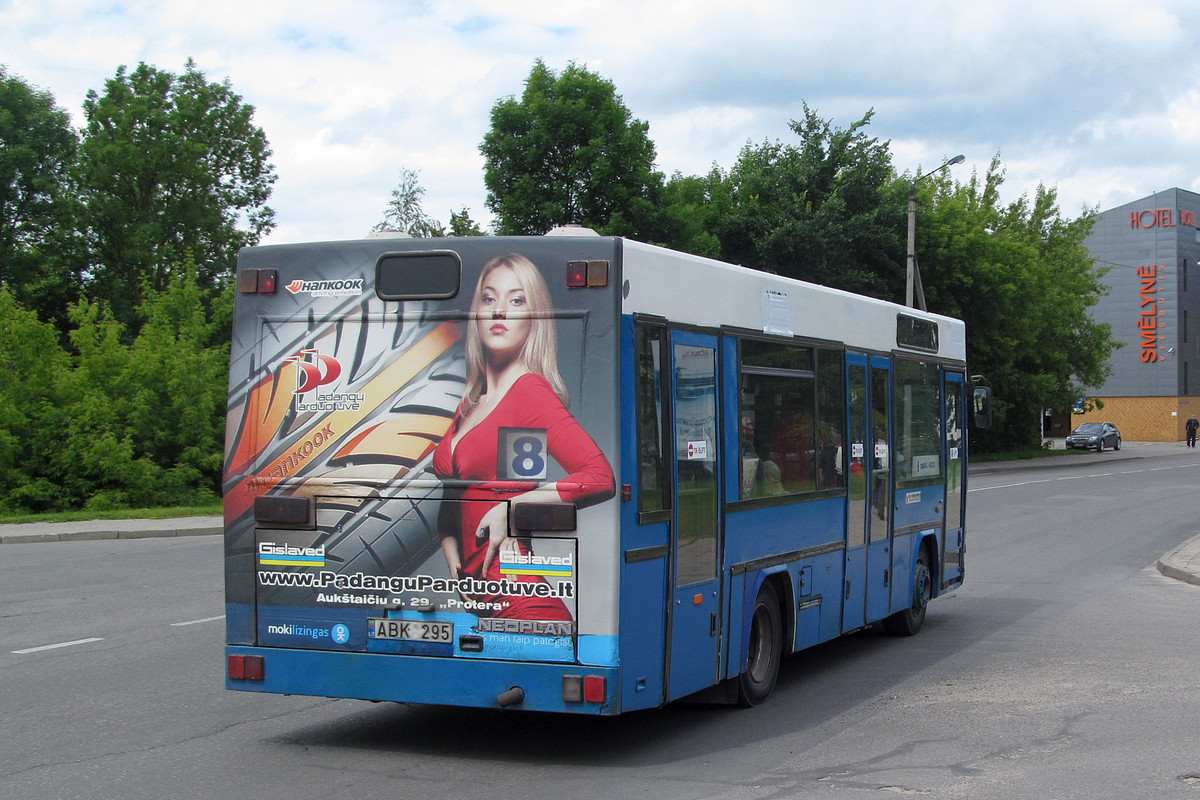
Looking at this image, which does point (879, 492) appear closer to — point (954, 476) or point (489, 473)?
point (954, 476)

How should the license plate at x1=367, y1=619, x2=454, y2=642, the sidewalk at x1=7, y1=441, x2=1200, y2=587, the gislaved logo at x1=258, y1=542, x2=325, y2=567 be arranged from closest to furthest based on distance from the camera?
the license plate at x1=367, y1=619, x2=454, y2=642 → the gislaved logo at x1=258, y1=542, x2=325, y2=567 → the sidewalk at x1=7, y1=441, x2=1200, y2=587

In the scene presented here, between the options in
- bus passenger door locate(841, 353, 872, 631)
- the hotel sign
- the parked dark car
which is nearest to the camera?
bus passenger door locate(841, 353, 872, 631)

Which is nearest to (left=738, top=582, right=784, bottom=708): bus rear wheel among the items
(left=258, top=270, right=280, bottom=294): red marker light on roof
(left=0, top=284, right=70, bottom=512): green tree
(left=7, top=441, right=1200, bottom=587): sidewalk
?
(left=258, top=270, right=280, bottom=294): red marker light on roof

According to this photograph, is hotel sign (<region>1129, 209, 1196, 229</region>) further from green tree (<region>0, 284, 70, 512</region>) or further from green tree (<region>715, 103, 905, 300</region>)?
green tree (<region>0, 284, 70, 512</region>)

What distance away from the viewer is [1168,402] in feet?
286

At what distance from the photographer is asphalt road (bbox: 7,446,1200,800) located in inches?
251

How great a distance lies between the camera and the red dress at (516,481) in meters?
6.46

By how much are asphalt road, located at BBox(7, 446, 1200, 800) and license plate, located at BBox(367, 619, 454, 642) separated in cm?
67

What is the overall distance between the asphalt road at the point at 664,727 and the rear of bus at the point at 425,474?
0.54 m

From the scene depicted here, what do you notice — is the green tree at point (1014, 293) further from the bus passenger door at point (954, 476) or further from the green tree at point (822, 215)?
the bus passenger door at point (954, 476)

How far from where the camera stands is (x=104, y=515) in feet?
80.5

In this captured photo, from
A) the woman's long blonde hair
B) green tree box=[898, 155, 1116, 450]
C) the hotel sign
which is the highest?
the hotel sign

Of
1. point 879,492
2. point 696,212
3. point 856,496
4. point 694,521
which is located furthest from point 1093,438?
point 694,521

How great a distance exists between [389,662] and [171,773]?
1.20m
